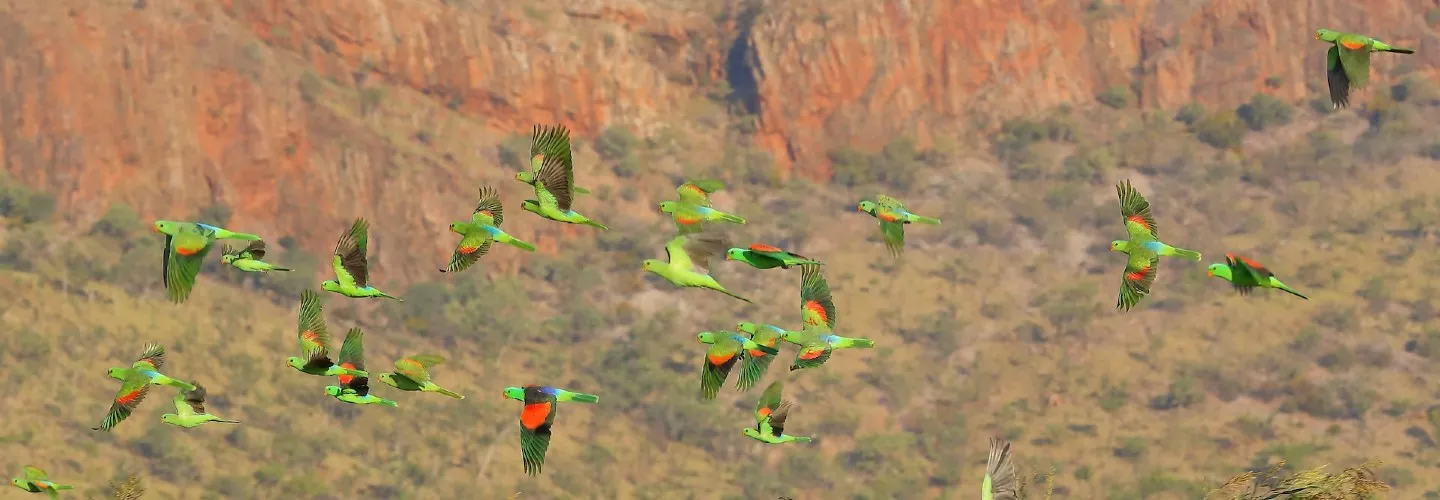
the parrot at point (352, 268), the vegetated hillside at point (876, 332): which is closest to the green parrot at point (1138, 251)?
the parrot at point (352, 268)

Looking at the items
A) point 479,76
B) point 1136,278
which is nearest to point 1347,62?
point 1136,278

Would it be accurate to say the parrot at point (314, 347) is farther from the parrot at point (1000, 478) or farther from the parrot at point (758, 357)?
the parrot at point (1000, 478)

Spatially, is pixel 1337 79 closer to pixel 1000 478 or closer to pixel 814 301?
pixel 1000 478

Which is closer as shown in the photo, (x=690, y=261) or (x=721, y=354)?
(x=690, y=261)

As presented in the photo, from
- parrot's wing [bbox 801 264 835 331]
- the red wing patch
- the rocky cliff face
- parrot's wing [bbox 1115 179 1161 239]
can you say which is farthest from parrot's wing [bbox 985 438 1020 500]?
the rocky cliff face

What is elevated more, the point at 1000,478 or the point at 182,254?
the point at 182,254

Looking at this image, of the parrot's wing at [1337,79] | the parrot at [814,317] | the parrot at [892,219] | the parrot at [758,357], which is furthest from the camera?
the parrot at [892,219]
